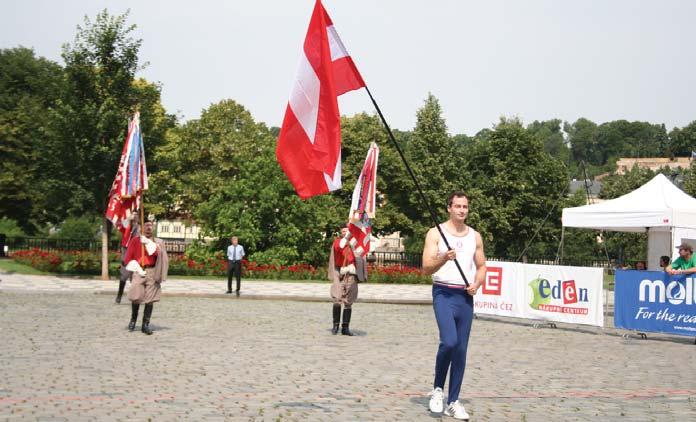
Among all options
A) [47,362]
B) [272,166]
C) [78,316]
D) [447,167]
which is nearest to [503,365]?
[47,362]

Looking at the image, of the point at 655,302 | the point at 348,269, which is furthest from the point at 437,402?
the point at 655,302

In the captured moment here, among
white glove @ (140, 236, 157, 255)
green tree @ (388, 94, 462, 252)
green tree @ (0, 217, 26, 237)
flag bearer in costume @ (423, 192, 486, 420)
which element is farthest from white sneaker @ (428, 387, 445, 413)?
green tree @ (0, 217, 26, 237)

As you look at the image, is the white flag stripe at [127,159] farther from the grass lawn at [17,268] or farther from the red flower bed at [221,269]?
the grass lawn at [17,268]

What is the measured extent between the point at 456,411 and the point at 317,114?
10.7 feet

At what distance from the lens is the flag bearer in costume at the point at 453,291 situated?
793 centimetres

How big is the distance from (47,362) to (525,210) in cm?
5144

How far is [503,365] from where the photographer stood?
472 inches

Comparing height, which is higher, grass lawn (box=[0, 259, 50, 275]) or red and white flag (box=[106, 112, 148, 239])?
red and white flag (box=[106, 112, 148, 239])

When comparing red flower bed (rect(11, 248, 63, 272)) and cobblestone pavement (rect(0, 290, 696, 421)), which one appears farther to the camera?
red flower bed (rect(11, 248, 63, 272))

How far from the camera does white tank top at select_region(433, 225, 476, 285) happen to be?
809 cm

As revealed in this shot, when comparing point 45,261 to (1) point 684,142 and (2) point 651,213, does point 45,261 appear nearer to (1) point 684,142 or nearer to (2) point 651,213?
(2) point 651,213

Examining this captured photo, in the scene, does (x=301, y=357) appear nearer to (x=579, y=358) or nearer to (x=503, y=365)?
(x=503, y=365)

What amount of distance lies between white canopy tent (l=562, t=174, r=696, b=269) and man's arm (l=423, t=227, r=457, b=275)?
13930mm

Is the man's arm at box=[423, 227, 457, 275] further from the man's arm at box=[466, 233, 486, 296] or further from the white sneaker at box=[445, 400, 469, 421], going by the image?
the white sneaker at box=[445, 400, 469, 421]
